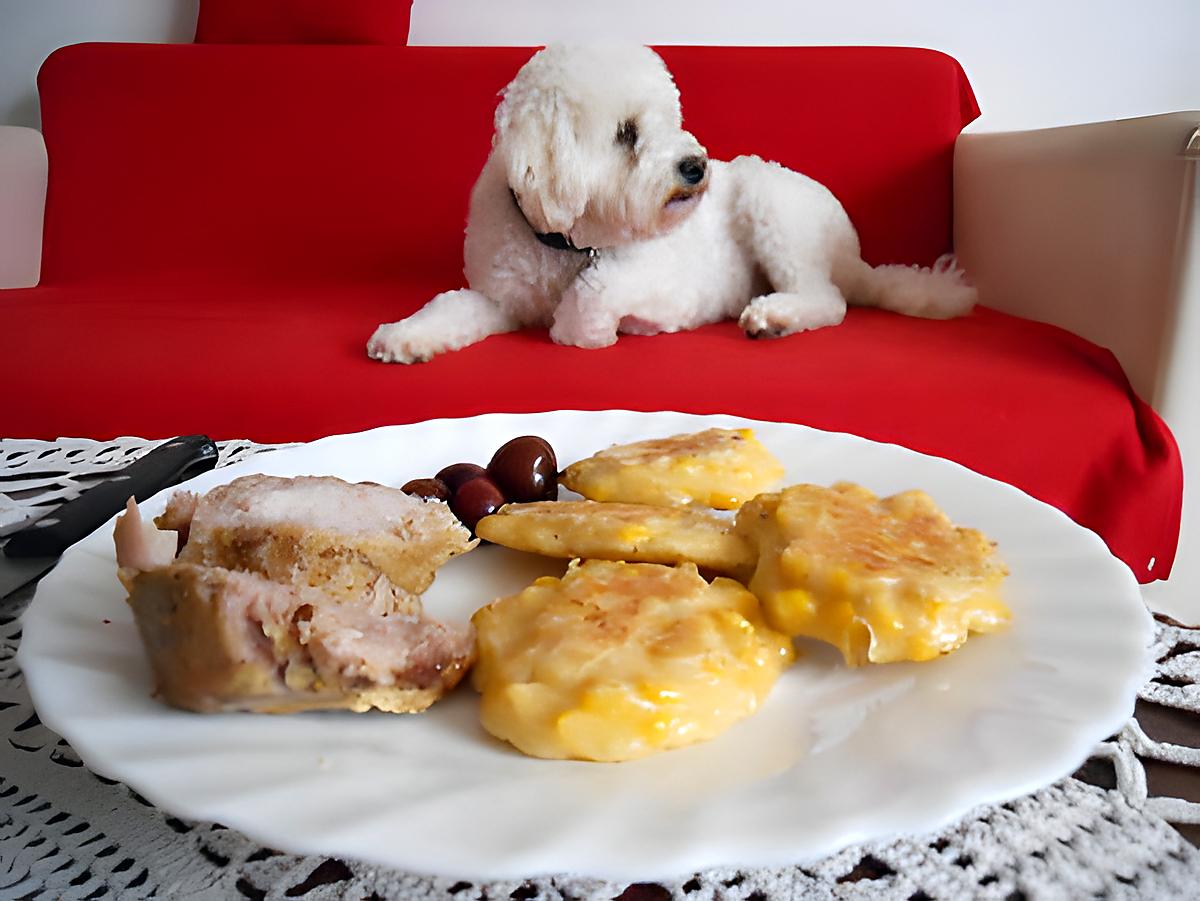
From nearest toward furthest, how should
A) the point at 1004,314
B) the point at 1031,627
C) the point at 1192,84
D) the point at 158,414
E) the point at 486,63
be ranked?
the point at 1031,627
the point at 158,414
the point at 1004,314
the point at 486,63
the point at 1192,84

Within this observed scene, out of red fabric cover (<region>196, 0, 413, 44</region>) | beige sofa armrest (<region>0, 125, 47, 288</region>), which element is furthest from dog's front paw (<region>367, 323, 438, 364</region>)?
beige sofa armrest (<region>0, 125, 47, 288</region>)

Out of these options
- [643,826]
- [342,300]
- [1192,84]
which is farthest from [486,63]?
[643,826]

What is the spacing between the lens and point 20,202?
100 inches

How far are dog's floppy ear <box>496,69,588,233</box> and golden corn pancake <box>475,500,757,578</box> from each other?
3.75ft

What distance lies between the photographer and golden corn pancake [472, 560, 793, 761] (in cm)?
46

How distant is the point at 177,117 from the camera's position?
8.19 feet

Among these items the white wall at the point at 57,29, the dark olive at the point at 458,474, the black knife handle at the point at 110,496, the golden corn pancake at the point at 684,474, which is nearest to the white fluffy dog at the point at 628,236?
the black knife handle at the point at 110,496

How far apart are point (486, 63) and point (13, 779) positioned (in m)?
2.21

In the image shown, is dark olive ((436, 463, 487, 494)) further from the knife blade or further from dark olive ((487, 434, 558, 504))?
the knife blade

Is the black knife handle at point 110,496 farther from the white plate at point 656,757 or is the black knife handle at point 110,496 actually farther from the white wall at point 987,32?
the white wall at point 987,32

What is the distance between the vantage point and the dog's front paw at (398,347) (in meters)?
1.64

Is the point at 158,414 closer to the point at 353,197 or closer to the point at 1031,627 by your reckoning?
the point at 353,197

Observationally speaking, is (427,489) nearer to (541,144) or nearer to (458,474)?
(458,474)

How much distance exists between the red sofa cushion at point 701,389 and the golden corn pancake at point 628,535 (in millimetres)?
784
